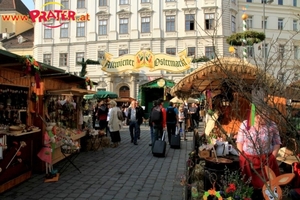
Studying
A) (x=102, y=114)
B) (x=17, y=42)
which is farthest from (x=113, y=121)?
(x=17, y=42)

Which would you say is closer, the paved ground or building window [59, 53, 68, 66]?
the paved ground

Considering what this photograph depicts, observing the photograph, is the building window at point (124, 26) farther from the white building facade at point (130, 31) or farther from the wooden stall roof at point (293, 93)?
the wooden stall roof at point (293, 93)

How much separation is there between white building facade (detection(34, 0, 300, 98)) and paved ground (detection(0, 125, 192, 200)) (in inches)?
948

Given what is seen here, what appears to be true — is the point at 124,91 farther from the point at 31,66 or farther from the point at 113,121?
the point at 31,66

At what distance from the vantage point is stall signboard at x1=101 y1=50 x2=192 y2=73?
1772cm

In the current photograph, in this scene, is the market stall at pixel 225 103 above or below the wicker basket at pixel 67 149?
above

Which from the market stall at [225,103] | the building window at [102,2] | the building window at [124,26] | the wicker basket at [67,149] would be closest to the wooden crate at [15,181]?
the wicker basket at [67,149]

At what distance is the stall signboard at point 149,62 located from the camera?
17719 mm

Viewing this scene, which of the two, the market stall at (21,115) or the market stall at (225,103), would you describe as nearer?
the market stall at (225,103)

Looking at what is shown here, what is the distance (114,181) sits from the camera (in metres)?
6.20

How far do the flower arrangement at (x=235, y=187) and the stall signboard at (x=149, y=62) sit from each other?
13792mm

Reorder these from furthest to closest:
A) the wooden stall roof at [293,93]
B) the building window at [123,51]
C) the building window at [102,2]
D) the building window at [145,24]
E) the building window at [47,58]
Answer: the building window at [47,58] → the building window at [102,2] → the building window at [123,51] → the building window at [145,24] → the wooden stall roof at [293,93]

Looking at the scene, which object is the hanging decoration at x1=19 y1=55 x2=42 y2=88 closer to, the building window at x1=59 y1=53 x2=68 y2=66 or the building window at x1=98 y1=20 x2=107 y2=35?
the building window at x1=98 y1=20 x2=107 y2=35

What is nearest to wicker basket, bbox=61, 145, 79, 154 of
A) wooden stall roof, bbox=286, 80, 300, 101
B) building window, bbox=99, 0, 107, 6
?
wooden stall roof, bbox=286, 80, 300, 101
